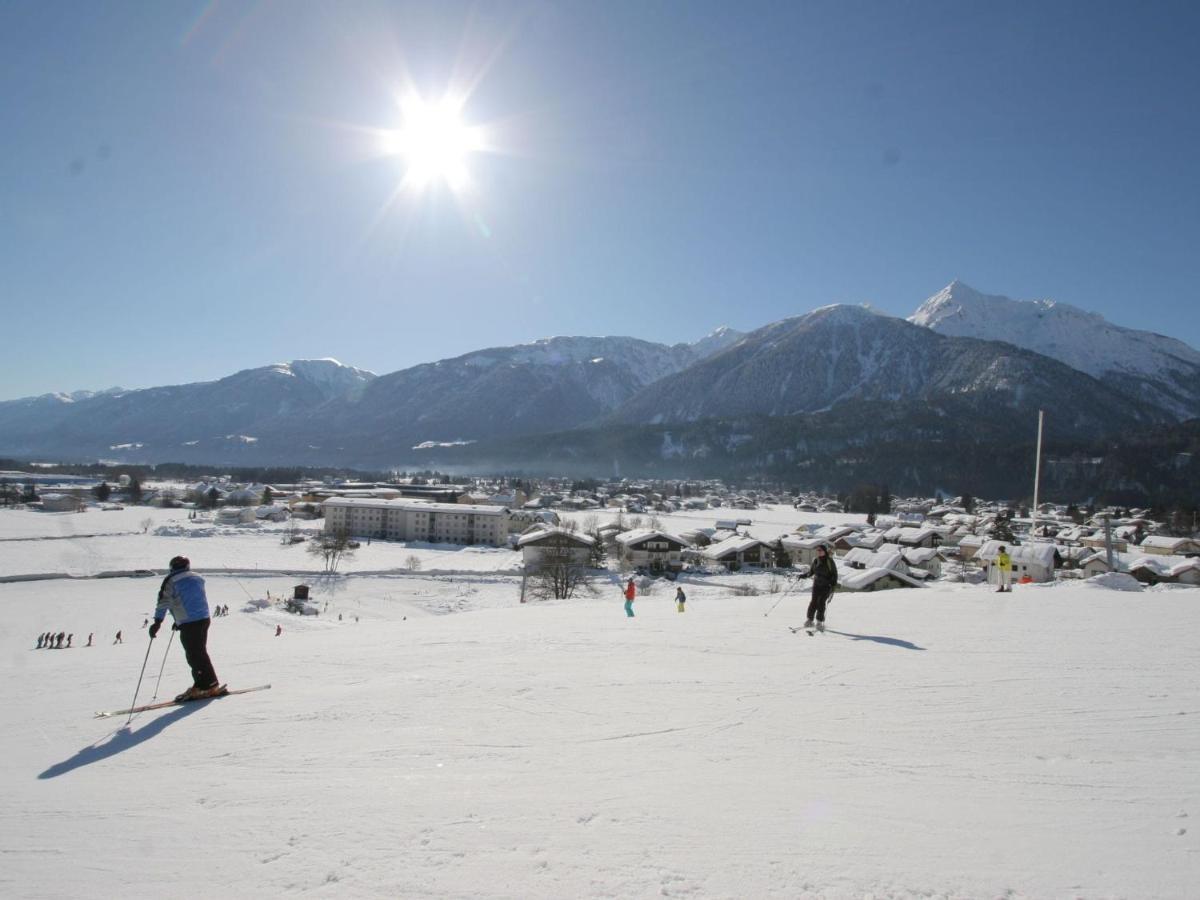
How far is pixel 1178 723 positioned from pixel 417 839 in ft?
21.8

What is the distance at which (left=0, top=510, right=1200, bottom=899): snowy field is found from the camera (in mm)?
3100

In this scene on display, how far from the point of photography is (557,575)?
37.4 m

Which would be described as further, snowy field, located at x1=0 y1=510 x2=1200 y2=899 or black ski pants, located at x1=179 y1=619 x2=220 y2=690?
black ski pants, located at x1=179 y1=619 x2=220 y2=690

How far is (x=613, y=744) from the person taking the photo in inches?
188

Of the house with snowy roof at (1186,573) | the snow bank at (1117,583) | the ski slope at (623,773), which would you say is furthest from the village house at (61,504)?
the house with snowy roof at (1186,573)

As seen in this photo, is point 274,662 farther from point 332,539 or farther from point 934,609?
point 332,539

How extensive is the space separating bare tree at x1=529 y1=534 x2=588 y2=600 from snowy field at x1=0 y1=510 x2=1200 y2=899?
27.7m

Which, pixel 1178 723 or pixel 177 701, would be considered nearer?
pixel 1178 723

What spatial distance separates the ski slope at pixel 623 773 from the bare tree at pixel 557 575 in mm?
27851

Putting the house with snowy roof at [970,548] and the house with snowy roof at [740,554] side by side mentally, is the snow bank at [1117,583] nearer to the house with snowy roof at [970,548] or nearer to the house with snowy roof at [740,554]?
the house with snowy roof at [740,554]

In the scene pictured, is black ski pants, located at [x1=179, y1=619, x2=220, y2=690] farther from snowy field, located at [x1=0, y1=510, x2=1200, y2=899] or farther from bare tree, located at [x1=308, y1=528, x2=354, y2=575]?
bare tree, located at [x1=308, y1=528, x2=354, y2=575]

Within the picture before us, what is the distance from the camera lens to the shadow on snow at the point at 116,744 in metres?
4.55

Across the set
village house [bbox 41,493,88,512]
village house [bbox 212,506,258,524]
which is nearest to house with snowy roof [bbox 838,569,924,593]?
village house [bbox 212,506,258,524]

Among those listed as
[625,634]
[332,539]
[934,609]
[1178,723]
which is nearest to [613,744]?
[625,634]
